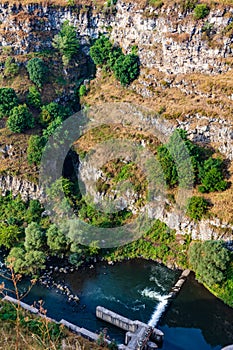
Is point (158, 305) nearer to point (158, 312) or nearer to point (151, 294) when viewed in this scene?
point (158, 312)

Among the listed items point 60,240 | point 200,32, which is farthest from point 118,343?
point 200,32

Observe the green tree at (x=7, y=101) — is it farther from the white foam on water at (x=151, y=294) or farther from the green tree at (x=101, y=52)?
the white foam on water at (x=151, y=294)

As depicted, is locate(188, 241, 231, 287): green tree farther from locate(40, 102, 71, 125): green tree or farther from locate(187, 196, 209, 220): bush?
locate(40, 102, 71, 125): green tree

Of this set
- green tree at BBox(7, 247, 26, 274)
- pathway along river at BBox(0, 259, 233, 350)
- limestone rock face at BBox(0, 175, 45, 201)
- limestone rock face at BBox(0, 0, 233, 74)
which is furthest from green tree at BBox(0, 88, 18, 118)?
pathway along river at BBox(0, 259, 233, 350)

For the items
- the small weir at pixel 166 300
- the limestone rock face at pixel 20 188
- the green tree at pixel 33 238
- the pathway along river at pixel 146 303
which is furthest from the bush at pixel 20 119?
the small weir at pixel 166 300

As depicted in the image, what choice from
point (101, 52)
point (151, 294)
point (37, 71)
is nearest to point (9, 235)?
point (151, 294)

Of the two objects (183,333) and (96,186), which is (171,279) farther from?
(96,186)
